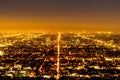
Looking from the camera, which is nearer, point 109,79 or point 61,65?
point 109,79

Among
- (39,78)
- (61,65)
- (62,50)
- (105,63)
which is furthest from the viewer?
(62,50)

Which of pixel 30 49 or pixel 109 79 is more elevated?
pixel 30 49

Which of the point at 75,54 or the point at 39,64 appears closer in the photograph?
the point at 39,64

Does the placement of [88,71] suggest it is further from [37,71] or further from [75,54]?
[75,54]

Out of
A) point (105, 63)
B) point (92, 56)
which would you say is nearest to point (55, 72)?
point (105, 63)

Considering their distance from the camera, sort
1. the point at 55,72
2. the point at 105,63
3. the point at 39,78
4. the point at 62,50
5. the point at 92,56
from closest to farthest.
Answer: the point at 39,78, the point at 55,72, the point at 105,63, the point at 92,56, the point at 62,50

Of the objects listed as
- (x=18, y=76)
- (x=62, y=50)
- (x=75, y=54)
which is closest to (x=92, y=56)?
(x=75, y=54)

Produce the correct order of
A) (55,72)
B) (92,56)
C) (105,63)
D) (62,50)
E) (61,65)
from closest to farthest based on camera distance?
1. (55,72)
2. (61,65)
3. (105,63)
4. (92,56)
5. (62,50)

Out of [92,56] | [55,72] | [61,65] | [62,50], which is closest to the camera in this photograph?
[55,72]

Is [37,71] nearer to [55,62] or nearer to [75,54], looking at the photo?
[55,62]
